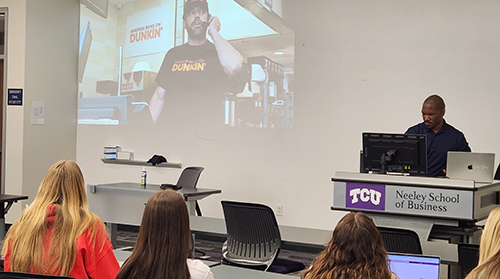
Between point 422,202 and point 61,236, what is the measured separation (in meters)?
2.42

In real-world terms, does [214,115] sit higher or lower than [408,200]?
higher

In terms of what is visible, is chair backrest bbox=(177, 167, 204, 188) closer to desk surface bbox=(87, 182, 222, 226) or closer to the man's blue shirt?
desk surface bbox=(87, 182, 222, 226)

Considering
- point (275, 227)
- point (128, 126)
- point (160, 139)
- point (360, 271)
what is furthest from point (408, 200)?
point (128, 126)

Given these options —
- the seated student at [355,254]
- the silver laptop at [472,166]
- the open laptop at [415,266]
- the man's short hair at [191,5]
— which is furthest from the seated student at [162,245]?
the man's short hair at [191,5]

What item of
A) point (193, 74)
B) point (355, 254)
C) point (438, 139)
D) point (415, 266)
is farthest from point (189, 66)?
point (355, 254)

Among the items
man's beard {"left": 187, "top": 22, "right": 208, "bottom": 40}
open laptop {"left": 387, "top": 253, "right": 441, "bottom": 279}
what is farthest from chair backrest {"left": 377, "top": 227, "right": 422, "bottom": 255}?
man's beard {"left": 187, "top": 22, "right": 208, "bottom": 40}

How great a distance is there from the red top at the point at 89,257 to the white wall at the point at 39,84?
5088 millimetres

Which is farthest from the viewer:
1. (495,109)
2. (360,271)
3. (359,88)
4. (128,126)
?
(128,126)

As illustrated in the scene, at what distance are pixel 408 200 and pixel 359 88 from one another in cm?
246

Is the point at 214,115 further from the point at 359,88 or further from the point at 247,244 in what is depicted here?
the point at 247,244

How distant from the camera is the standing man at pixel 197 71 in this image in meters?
6.71

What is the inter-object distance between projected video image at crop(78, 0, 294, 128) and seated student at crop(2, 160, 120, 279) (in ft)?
13.8

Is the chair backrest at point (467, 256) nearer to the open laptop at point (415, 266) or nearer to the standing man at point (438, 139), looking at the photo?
the open laptop at point (415, 266)

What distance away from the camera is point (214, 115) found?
6.77 meters
